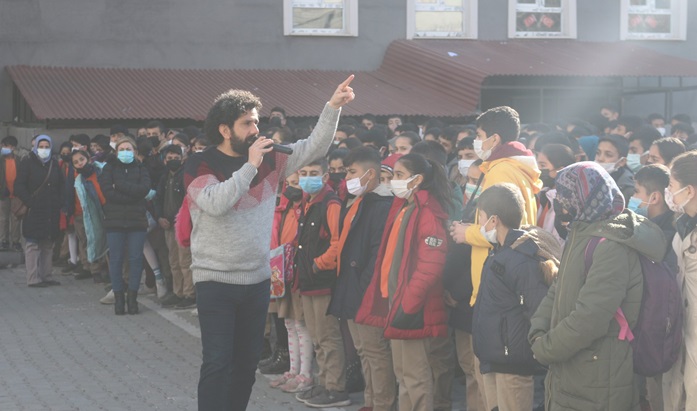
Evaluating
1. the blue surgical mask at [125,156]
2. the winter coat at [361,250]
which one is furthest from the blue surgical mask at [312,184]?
the blue surgical mask at [125,156]

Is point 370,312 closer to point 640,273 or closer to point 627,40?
point 640,273

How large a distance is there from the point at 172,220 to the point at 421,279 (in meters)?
6.37

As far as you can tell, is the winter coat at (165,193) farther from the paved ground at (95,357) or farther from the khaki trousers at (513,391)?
the khaki trousers at (513,391)

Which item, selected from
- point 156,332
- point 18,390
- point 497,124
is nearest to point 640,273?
point 497,124

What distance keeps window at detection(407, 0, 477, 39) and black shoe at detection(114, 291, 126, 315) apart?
1180 cm

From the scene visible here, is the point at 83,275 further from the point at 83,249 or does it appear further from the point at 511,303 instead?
the point at 511,303

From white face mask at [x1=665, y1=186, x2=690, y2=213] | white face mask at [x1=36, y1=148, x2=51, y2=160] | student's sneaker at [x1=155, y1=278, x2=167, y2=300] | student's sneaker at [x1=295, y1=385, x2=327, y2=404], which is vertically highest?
white face mask at [x1=665, y1=186, x2=690, y2=213]

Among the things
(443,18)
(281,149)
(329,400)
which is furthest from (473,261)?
(443,18)

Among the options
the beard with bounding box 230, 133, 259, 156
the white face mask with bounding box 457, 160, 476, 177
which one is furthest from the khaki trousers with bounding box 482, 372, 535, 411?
the white face mask with bounding box 457, 160, 476, 177

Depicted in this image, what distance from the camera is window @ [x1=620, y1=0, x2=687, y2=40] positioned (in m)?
24.4

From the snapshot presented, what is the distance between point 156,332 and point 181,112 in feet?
25.7

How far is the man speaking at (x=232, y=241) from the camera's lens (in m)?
6.39

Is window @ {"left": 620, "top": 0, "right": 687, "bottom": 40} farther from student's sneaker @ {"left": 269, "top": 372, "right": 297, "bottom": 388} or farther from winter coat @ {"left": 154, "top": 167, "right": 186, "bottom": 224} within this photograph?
student's sneaker @ {"left": 269, "top": 372, "right": 297, "bottom": 388}

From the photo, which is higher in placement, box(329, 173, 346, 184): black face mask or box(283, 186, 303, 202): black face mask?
box(329, 173, 346, 184): black face mask
